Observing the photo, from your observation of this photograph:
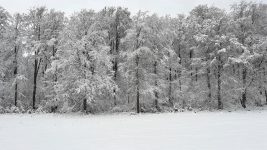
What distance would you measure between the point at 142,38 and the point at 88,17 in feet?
23.3

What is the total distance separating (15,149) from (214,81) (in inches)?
1269

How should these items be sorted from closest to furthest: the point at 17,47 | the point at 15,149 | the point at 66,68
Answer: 1. the point at 15,149
2. the point at 66,68
3. the point at 17,47

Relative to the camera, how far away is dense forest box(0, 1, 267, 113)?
31.8 metres

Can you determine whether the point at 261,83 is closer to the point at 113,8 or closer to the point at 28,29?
the point at 113,8

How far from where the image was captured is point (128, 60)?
1335 inches

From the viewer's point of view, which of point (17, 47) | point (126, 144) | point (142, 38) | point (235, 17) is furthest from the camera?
point (235, 17)

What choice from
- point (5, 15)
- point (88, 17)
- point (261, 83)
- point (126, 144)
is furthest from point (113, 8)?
point (126, 144)

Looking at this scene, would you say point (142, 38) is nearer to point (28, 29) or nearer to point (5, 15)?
point (28, 29)

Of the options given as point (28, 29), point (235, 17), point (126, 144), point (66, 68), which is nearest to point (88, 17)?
point (66, 68)

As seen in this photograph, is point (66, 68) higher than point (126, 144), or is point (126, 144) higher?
point (66, 68)

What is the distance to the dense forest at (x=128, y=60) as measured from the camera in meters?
31.8

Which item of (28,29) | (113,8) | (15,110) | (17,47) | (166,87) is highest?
(113,8)

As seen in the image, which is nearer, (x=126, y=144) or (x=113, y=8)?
(x=126, y=144)

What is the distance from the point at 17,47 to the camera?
36969 millimetres
